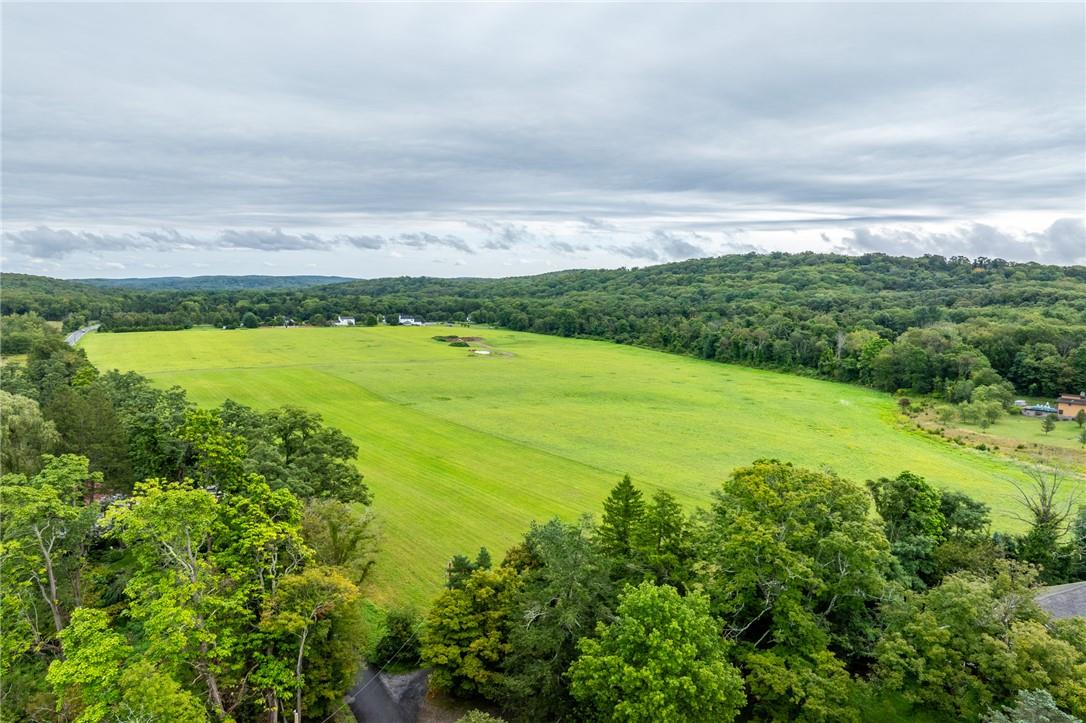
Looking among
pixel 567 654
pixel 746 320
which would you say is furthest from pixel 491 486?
pixel 746 320

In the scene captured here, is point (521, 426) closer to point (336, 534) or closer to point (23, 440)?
point (336, 534)

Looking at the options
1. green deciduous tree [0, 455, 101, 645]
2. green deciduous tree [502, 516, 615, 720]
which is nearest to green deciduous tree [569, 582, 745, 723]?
green deciduous tree [502, 516, 615, 720]

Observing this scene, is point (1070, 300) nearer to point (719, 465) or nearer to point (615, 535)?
point (719, 465)

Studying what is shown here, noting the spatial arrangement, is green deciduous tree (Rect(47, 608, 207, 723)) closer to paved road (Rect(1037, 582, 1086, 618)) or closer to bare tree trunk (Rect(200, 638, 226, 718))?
bare tree trunk (Rect(200, 638, 226, 718))

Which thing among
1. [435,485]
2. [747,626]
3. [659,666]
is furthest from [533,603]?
[435,485]

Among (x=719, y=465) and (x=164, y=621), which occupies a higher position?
(x=164, y=621)

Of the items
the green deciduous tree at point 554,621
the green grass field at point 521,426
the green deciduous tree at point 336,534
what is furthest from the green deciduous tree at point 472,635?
the green grass field at point 521,426
